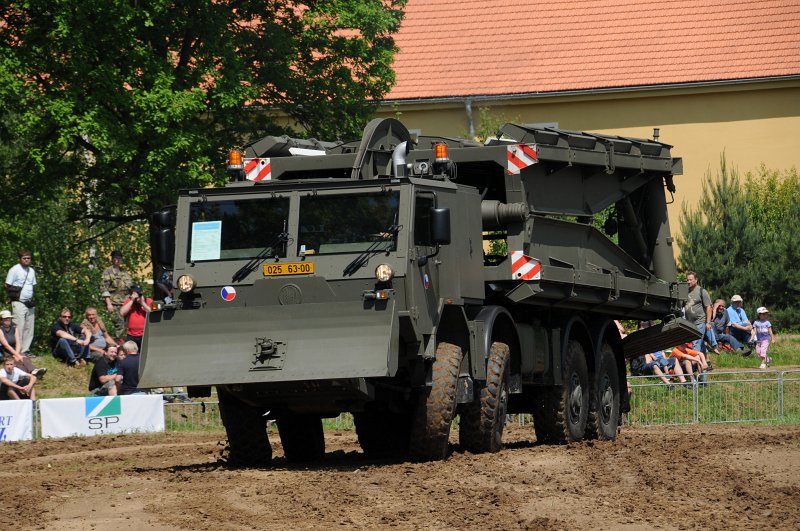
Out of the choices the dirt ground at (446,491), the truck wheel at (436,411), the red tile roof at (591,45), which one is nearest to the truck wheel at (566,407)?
the dirt ground at (446,491)

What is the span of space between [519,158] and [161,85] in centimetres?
1375

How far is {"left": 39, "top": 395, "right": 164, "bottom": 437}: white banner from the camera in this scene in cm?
2117

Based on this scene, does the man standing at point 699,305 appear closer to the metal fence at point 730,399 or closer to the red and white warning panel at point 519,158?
the metal fence at point 730,399

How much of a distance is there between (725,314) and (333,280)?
56.8 ft

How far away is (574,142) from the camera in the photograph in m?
16.4

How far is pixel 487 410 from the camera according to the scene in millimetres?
14656

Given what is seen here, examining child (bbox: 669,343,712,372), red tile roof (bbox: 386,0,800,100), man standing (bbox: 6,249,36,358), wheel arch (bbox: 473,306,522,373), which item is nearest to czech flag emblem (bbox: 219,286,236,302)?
wheel arch (bbox: 473,306,522,373)

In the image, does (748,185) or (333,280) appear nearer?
(333,280)

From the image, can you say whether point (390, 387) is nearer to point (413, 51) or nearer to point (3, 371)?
point (3, 371)

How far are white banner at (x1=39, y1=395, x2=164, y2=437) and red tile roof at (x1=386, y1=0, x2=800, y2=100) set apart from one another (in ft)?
69.2

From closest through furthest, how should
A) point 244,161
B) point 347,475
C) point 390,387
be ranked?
point 347,475
point 390,387
point 244,161

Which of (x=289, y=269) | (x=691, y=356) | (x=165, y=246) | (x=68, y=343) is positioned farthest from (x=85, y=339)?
(x=289, y=269)

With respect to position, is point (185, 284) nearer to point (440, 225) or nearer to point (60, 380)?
point (440, 225)

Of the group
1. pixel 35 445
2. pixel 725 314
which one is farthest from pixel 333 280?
pixel 725 314
